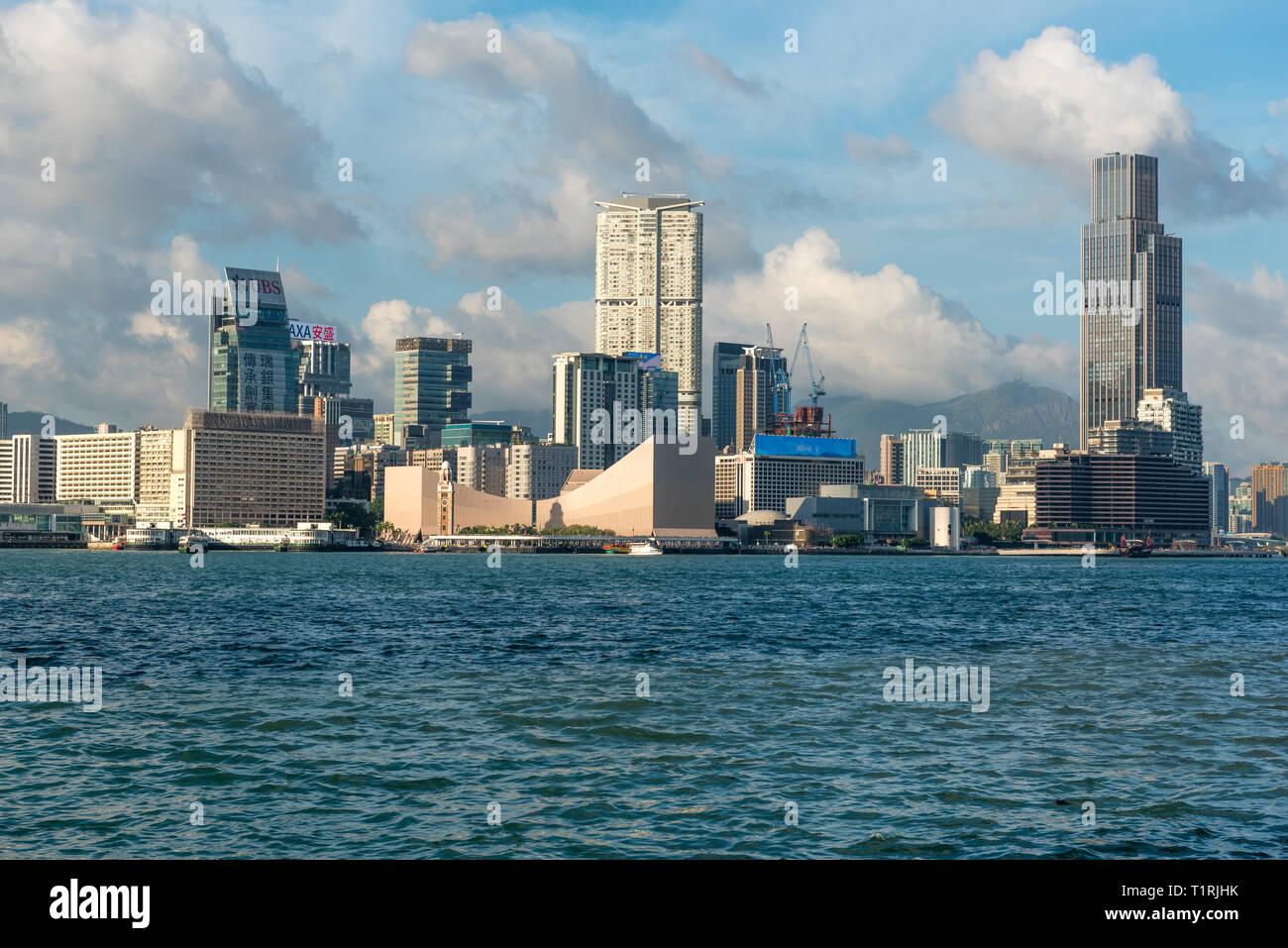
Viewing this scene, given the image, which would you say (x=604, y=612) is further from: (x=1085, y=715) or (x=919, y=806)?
(x=919, y=806)

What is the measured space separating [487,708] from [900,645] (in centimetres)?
1775

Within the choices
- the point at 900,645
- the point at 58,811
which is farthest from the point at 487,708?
the point at 900,645

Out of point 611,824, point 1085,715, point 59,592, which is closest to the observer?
point 611,824

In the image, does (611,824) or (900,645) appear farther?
(900,645)

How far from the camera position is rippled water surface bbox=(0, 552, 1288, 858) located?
44.9 feet

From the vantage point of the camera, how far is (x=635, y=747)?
1900 cm

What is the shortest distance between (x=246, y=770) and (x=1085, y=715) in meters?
14.4

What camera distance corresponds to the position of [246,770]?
17.1m

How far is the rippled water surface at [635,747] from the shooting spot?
13.7m

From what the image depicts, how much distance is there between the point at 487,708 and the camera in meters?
22.9
